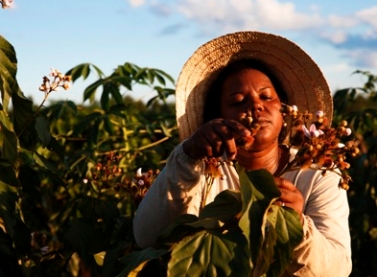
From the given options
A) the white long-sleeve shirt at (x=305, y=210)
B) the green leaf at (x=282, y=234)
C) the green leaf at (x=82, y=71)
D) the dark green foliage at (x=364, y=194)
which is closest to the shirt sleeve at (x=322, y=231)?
the white long-sleeve shirt at (x=305, y=210)

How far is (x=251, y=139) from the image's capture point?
85.3 inches

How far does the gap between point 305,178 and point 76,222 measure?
0.94 metres

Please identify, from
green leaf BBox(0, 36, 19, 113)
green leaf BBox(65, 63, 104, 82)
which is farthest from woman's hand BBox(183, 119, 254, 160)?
green leaf BBox(65, 63, 104, 82)

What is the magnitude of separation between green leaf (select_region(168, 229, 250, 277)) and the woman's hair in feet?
2.71

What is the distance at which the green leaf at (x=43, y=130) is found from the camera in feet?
10.0

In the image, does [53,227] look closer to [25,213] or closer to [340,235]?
[25,213]

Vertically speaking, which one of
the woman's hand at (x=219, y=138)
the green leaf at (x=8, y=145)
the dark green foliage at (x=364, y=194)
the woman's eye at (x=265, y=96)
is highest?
the woman's eye at (x=265, y=96)

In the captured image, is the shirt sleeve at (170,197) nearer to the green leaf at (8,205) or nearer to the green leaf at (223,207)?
the green leaf at (223,207)

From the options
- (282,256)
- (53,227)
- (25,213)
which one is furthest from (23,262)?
(53,227)

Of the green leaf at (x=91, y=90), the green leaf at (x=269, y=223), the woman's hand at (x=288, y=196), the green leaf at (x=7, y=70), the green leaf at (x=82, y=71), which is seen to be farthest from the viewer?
the green leaf at (x=82, y=71)

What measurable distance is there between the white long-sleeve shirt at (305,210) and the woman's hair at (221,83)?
0.32 meters

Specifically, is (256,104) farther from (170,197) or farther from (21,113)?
(21,113)

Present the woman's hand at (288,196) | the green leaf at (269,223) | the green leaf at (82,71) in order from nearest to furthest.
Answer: the green leaf at (269,223)
the woman's hand at (288,196)
the green leaf at (82,71)

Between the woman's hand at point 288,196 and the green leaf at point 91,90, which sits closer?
the woman's hand at point 288,196
